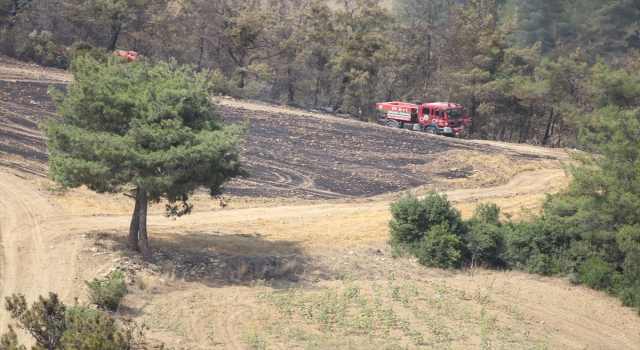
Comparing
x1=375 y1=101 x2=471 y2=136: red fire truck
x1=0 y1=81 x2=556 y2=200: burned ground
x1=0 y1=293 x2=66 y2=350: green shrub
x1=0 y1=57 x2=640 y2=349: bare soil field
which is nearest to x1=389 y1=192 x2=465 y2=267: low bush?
x1=0 y1=57 x2=640 y2=349: bare soil field

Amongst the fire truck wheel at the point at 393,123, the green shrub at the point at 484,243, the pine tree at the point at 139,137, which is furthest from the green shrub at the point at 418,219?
the fire truck wheel at the point at 393,123

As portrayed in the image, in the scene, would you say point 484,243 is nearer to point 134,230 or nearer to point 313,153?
point 134,230

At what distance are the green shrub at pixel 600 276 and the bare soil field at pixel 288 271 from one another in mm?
478

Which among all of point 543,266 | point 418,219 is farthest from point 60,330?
point 543,266

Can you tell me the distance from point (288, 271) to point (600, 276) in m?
12.1

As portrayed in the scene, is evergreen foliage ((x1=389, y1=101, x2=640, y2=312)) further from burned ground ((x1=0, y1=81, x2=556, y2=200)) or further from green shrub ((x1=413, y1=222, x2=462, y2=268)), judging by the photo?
burned ground ((x1=0, y1=81, x2=556, y2=200))

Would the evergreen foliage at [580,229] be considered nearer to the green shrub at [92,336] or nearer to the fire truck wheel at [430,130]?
the green shrub at [92,336]

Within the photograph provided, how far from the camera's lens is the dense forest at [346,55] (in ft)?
188

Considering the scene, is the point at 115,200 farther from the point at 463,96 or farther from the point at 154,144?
the point at 463,96

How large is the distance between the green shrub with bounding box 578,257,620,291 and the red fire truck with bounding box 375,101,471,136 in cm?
2789

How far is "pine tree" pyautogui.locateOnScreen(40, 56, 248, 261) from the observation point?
70.9 feet

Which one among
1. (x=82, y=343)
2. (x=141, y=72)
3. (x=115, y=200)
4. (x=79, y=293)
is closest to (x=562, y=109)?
(x=115, y=200)

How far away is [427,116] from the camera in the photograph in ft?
184

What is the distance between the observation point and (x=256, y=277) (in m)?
24.3
